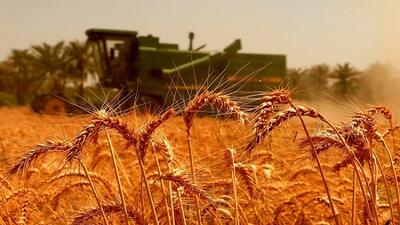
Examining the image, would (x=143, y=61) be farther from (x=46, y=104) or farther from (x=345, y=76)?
(x=345, y=76)

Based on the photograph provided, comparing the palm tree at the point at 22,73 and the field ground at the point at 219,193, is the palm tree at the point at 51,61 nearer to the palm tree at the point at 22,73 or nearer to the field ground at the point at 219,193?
the palm tree at the point at 22,73

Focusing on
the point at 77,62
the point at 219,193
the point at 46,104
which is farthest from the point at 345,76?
the point at 219,193

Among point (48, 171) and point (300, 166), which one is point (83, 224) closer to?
point (48, 171)

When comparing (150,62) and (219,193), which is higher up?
(219,193)

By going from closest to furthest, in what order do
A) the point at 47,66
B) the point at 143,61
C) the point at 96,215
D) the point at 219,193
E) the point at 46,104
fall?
1. the point at 96,215
2. the point at 219,193
3. the point at 143,61
4. the point at 46,104
5. the point at 47,66

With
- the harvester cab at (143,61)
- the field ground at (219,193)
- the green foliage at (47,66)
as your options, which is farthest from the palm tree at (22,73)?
the field ground at (219,193)

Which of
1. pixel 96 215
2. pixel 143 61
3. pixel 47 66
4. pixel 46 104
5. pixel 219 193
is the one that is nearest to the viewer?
pixel 96 215

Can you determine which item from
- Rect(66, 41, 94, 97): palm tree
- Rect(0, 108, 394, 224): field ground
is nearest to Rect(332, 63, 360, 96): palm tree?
Rect(66, 41, 94, 97): palm tree

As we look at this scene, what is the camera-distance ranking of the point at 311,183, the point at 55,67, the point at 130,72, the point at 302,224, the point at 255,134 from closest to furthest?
1. the point at 255,134
2. the point at 302,224
3. the point at 311,183
4. the point at 130,72
5. the point at 55,67

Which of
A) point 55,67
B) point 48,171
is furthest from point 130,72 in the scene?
point 55,67

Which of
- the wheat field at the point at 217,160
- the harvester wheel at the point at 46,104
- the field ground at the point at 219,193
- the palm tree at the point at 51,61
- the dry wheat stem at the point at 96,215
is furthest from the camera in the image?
the palm tree at the point at 51,61

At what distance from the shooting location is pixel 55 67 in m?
56.6

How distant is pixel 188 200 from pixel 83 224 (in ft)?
1.23

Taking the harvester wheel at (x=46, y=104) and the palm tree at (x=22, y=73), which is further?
the palm tree at (x=22, y=73)
